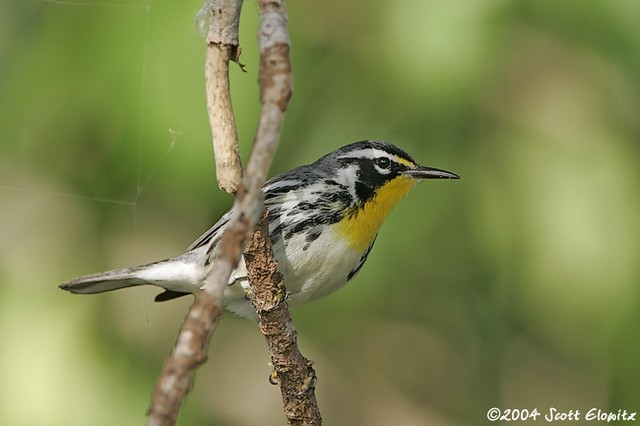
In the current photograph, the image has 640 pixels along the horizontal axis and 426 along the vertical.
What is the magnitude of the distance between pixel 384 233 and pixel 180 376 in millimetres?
1773

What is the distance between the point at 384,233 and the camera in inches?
102

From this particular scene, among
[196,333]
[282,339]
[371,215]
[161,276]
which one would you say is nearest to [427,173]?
[371,215]

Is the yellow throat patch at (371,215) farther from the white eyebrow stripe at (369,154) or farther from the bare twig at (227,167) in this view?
the bare twig at (227,167)

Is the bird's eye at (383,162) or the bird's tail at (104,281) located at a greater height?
the bird's eye at (383,162)

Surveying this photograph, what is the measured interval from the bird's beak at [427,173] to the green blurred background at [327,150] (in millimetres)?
38

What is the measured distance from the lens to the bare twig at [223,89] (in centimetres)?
139

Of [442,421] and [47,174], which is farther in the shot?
[442,421]

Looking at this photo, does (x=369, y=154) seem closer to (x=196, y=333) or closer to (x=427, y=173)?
(x=427, y=173)

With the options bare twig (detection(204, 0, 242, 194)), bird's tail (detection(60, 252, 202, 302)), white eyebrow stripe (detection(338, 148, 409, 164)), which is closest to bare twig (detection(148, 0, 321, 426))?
bare twig (detection(204, 0, 242, 194))

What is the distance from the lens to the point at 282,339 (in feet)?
5.68

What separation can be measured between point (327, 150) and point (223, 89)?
1099 millimetres

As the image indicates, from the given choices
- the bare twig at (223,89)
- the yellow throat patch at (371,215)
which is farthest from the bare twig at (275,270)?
the yellow throat patch at (371,215)

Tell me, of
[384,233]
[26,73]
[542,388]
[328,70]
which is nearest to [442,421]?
[542,388]

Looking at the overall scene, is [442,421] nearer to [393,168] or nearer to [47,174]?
[393,168]
